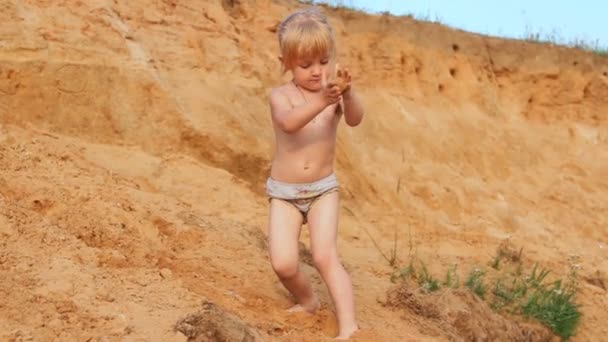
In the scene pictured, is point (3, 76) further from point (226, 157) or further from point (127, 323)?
point (127, 323)

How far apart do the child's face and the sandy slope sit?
1062 mm

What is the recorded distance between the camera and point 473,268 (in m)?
6.63

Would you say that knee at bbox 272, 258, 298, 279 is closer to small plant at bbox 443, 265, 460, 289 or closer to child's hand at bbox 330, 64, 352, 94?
child's hand at bbox 330, 64, 352, 94

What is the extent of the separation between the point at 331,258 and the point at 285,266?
214 millimetres

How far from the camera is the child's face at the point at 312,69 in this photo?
421cm

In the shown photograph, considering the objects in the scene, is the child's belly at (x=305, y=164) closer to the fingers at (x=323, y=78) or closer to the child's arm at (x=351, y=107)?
the child's arm at (x=351, y=107)

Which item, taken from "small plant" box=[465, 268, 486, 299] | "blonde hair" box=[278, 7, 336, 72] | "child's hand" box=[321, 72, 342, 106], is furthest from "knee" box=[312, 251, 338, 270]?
"small plant" box=[465, 268, 486, 299]

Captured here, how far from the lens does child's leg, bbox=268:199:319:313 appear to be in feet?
13.9

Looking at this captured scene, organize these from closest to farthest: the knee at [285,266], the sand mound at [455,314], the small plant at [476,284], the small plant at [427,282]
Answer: the knee at [285,266] → the sand mound at [455,314] → the small plant at [427,282] → the small plant at [476,284]

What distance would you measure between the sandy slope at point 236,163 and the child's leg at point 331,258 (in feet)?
0.36

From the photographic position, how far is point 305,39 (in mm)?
4129

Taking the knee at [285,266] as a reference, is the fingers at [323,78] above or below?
above

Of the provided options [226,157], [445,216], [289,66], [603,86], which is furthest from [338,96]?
[603,86]

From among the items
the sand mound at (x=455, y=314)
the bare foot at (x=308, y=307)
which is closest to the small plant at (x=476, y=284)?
the sand mound at (x=455, y=314)
